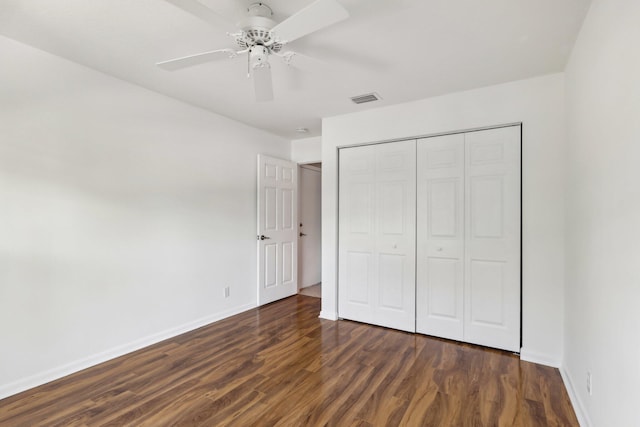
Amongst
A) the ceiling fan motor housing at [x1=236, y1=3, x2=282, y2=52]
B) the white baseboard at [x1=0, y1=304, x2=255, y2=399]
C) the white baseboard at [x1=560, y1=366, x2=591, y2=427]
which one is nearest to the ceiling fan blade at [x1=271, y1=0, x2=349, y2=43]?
the ceiling fan motor housing at [x1=236, y1=3, x2=282, y2=52]

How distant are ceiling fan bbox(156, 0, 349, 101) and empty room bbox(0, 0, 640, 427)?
14mm

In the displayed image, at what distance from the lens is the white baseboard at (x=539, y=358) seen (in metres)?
2.64

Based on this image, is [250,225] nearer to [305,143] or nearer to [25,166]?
[305,143]

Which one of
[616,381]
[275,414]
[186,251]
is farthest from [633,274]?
[186,251]

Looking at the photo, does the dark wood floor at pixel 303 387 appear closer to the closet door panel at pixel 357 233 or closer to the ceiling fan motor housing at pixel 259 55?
the closet door panel at pixel 357 233

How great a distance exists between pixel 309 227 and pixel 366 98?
2853 mm

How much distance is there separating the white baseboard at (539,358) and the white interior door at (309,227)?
11.1 feet

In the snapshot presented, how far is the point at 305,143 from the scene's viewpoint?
16.0 ft

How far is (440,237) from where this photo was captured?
3.21m

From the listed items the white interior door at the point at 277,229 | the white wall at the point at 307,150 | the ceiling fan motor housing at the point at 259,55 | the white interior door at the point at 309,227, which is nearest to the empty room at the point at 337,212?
the ceiling fan motor housing at the point at 259,55

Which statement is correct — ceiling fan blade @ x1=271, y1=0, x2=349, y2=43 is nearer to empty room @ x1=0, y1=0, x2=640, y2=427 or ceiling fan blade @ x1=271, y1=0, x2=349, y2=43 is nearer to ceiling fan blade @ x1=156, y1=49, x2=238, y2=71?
empty room @ x1=0, y1=0, x2=640, y2=427

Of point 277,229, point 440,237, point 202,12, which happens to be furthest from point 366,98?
point 277,229

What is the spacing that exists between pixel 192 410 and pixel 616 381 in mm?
2323

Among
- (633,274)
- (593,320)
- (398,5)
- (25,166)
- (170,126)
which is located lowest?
(593,320)
